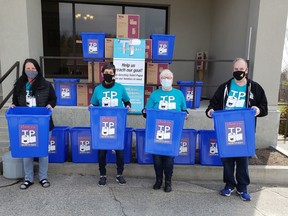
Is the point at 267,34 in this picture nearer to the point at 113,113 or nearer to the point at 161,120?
the point at 161,120

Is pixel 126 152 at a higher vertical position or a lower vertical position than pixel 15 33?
lower

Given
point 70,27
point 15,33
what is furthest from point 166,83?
point 70,27

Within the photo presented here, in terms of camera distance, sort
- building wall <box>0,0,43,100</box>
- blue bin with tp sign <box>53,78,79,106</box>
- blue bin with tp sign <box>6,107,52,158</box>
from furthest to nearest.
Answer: blue bin with tp sign <box>53,78,79,106</box> < building wall <box>0,0,43,100</box> < blue bin with tp sign <box>6,107,52,158</box>

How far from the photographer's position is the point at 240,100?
11.0ft

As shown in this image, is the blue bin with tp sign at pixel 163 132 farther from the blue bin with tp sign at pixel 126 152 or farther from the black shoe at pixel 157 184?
the blue bin with tp sign at pixel 126 152

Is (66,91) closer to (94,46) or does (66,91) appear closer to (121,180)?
(94,46)

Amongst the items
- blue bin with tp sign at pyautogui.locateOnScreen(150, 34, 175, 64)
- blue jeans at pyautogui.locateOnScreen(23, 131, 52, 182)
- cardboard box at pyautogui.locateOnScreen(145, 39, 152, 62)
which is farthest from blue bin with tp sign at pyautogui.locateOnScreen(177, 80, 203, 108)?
blue jeans at pyautogui.locateOnScreen(23, 131, 52, 182)

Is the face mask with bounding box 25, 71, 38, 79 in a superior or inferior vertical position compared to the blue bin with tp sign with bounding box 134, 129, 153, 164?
superior

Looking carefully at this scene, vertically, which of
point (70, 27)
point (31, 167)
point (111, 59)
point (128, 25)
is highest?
point (70, 27)

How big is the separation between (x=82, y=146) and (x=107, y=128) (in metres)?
0.88

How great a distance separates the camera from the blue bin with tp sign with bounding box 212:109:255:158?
3.21 meters

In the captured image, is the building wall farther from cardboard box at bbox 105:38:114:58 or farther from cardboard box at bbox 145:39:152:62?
cardboard box at bbox 145:39:152:62

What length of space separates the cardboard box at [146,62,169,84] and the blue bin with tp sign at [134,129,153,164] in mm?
1323

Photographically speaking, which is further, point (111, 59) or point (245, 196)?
point (111, 59)
